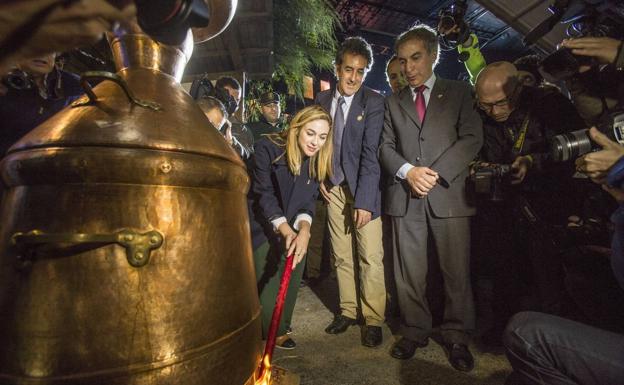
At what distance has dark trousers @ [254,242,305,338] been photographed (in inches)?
112

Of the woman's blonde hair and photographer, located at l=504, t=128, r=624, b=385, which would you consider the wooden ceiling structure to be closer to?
the woman's blonde hair

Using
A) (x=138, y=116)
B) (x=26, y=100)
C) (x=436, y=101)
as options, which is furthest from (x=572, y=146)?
(x=26, y=100)

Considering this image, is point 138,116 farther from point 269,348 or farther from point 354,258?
point 354,258

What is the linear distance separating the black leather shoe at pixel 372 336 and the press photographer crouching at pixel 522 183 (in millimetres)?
Answer: 1046

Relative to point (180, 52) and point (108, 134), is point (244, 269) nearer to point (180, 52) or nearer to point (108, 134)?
point (108, 134)

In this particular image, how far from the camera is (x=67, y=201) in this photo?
0.98 m

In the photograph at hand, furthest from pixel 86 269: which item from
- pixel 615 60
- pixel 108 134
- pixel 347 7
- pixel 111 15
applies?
pixel 347 7

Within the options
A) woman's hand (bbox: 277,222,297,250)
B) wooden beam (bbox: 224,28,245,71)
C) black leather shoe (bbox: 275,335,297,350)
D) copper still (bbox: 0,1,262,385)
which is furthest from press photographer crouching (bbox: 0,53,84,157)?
wooden beam (bbox: 224,28,245,71)

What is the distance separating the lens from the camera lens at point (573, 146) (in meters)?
1.93

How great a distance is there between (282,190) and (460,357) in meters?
2.08

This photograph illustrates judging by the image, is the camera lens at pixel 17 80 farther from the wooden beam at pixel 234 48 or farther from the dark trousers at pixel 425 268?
the wooden beam at pixel 234 48

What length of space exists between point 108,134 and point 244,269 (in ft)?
2.38

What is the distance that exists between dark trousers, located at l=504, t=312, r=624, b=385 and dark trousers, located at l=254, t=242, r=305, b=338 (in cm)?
191

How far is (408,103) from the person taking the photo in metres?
2.97
